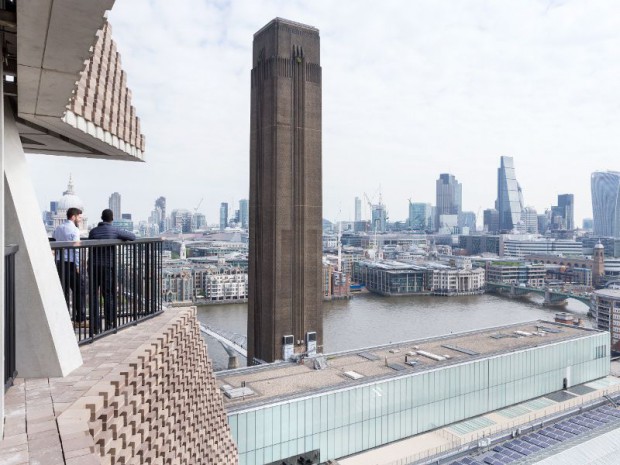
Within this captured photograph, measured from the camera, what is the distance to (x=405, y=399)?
14602mm

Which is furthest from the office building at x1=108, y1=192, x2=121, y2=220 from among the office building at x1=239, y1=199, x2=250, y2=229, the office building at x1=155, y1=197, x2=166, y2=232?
the office building at x1=239, y1=199, x2=250, y2=229

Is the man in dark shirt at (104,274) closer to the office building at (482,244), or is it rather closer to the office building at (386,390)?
the office building at (386,390)

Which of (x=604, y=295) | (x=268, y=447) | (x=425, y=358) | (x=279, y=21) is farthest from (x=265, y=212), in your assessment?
(x=604, y=295)

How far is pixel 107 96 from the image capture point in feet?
10.9

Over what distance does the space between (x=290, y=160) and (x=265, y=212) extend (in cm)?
288

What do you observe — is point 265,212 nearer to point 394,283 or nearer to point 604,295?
point 604,295

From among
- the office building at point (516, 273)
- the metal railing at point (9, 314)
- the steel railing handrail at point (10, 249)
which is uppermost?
the steel railing handrail at point (10, 249)

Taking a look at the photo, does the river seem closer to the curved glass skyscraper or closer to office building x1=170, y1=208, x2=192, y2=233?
the curved glass skyscraper

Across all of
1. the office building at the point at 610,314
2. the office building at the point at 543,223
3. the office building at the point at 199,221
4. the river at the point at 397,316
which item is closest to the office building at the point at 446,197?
the office building at the point at 543,223

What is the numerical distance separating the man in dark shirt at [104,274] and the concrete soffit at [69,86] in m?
0.69

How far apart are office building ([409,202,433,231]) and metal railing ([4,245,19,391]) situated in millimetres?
164046

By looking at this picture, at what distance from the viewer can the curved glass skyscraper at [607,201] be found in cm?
10207

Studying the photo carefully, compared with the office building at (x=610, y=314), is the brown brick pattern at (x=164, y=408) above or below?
above

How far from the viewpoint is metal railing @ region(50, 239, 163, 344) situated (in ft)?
10.5
